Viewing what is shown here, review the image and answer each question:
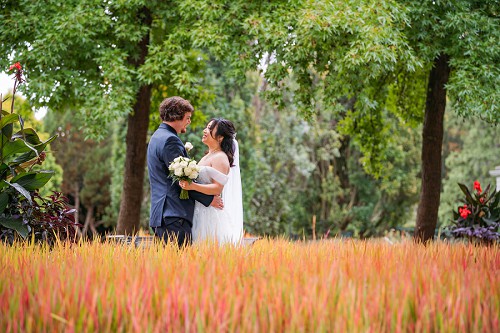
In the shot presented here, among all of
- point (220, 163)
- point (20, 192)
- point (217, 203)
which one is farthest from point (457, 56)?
point (20, 192)

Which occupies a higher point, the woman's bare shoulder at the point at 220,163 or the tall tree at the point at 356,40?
the tall tree at the point at 356,40

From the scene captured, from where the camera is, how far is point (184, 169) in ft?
18.3

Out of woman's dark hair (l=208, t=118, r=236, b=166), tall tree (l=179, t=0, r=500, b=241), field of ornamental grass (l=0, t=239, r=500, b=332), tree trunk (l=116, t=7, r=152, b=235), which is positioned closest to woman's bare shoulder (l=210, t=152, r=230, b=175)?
woman's dark hair (l=208, t=118, r=236, b=166)

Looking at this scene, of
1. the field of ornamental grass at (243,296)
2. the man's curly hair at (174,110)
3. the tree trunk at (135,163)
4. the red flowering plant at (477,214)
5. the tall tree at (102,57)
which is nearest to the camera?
the field of ornamental grass at (243,296)

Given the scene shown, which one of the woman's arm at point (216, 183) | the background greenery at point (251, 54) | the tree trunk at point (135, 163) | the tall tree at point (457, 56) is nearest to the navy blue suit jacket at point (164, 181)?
the woman's arm at point (216, 183)

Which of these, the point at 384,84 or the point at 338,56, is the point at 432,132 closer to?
the point at 384,84

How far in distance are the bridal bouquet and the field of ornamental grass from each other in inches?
47.4

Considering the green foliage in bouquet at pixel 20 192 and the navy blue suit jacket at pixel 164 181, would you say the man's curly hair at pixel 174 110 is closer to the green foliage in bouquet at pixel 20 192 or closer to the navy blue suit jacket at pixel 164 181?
the navy blue suit jacket at pixel 164 181

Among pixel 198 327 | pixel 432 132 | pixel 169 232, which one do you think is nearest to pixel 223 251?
pixel 169 232

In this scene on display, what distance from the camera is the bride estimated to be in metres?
6.17

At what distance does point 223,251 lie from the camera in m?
4.89

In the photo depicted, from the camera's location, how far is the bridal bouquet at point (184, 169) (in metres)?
5.55

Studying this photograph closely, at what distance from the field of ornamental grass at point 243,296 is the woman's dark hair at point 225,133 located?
6.59 feet

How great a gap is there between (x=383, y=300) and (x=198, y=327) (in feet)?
3.51
